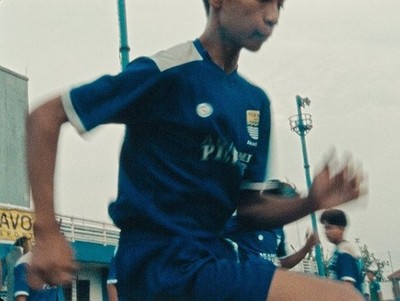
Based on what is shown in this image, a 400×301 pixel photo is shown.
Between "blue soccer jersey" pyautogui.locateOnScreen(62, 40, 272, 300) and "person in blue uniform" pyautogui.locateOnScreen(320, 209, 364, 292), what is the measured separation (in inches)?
218

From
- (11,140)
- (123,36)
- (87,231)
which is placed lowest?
(87,231)

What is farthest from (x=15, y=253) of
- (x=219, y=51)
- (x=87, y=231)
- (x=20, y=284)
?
(x=87, y=231)

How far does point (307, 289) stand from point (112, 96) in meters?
0.90

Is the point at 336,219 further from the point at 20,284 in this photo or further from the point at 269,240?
the point at 20,284

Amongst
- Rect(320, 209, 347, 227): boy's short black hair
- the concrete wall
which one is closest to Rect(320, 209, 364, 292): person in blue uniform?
Rect(320, 209, 347, 227): boy's short black hair

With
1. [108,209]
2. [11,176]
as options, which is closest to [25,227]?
[11,176]

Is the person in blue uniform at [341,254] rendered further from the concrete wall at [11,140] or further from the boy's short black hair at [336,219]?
the concrete wall at [11,140]

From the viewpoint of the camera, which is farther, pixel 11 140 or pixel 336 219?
pixel 11 140

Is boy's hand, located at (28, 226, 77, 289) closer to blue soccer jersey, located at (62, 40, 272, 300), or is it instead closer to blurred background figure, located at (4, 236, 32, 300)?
blue soccer jersey, located at (62, 40, 272, 300)

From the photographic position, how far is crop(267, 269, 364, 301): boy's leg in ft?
7.52

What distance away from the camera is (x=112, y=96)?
251 centimetres

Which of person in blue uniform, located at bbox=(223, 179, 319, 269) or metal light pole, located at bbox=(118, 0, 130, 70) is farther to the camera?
metal light pole, located at bbox=(118, 0, 130, 70)

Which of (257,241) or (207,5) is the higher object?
(207,5)

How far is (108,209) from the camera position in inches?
106
